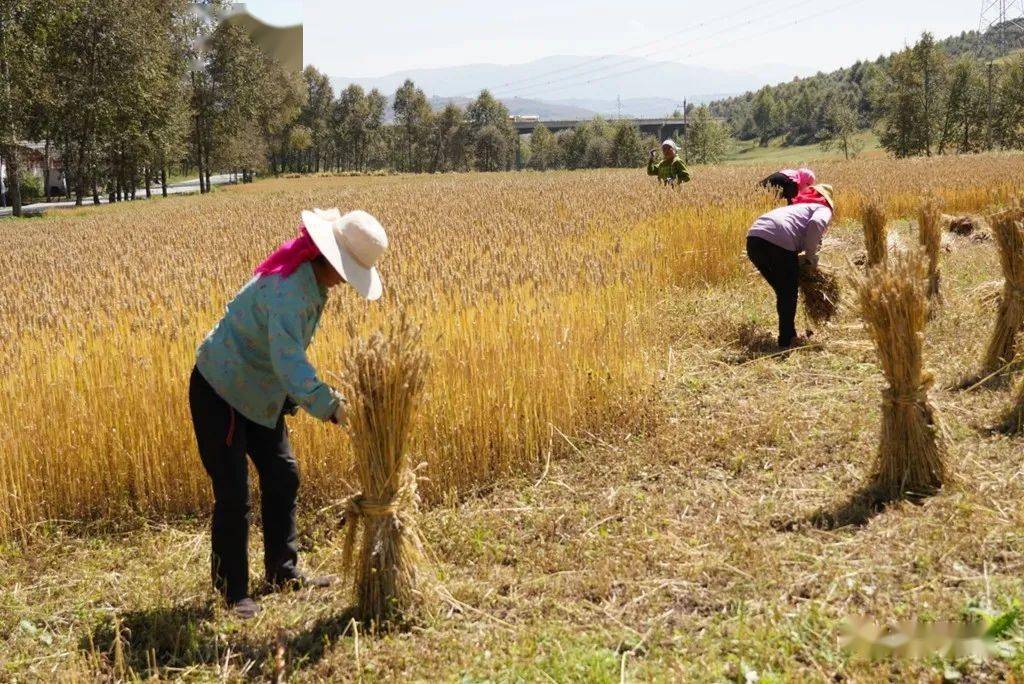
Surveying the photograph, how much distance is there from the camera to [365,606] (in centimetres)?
322

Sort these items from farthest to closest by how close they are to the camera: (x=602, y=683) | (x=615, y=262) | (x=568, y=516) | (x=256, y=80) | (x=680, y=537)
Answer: (x=256, y=80)
(x=615, y=262)
(x=568, y=516)
(x=680, y=537)
(x=602, y=683)

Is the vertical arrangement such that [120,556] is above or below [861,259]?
below

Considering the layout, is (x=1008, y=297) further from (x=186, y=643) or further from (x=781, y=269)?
(x=186, y=643)

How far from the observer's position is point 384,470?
3.15m

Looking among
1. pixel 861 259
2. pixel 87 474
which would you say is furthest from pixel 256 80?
pixel 87 474

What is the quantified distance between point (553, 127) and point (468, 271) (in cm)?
13203

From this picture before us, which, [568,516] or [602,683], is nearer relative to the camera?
[602,683]

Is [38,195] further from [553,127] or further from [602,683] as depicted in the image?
[553,127]

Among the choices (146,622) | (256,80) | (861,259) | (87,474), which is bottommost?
(146,622)

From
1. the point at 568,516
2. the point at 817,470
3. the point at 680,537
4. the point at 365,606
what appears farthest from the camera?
the point at 817,470

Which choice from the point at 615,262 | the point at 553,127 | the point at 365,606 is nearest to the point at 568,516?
the point at 365,606

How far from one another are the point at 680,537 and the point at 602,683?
1.17 meters

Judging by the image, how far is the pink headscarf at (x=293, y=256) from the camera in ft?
10.1

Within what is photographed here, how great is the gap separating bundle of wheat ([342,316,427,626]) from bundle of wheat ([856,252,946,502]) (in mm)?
2197
